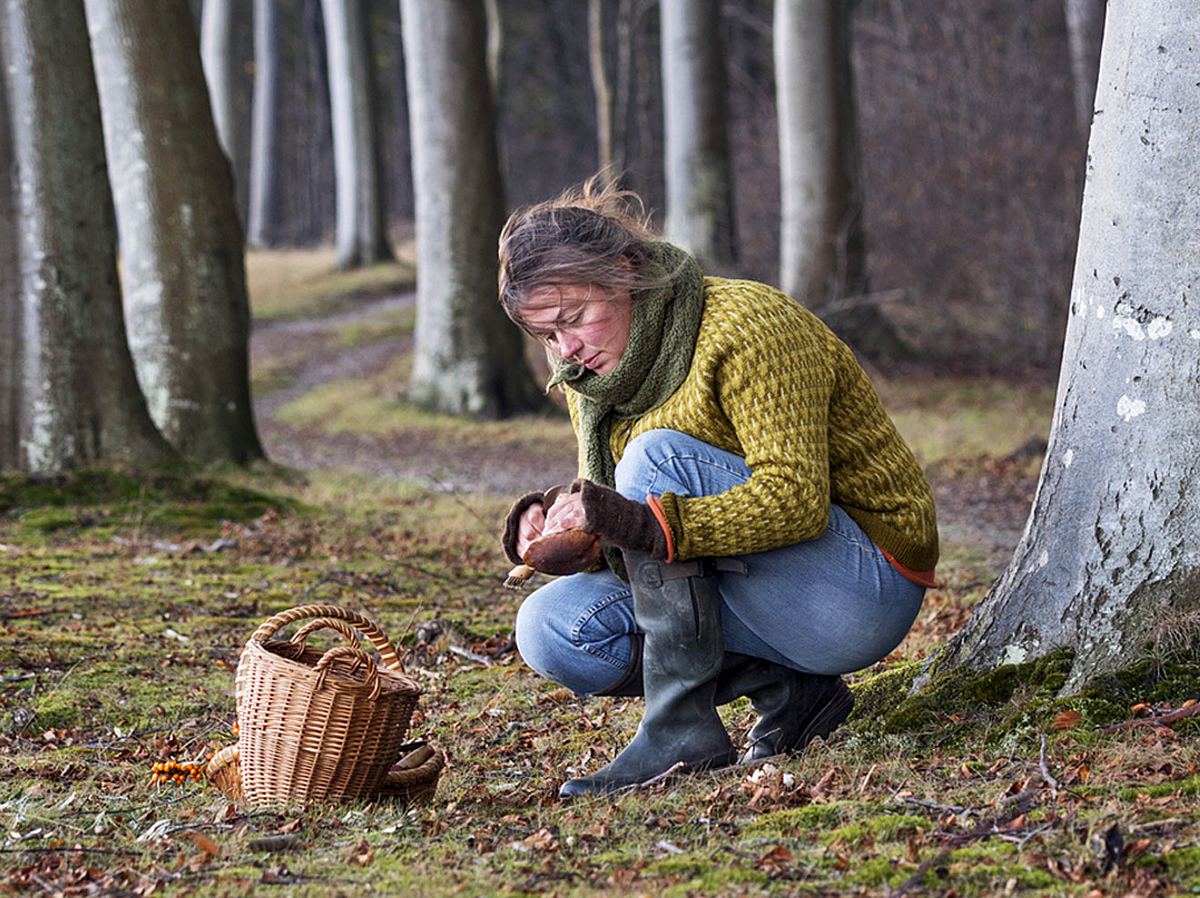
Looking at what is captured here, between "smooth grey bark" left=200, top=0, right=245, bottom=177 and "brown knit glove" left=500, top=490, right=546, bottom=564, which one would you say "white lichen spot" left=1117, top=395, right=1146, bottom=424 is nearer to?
"brown knit glove" left=500, top=490, right=546, bottom=564

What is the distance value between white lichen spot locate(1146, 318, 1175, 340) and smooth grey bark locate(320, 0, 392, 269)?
944 inches

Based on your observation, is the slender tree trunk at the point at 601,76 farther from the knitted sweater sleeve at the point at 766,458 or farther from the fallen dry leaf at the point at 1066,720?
the fallen dry leaf at the point at 1066,720

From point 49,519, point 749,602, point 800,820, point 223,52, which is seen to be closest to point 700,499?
point 749,602

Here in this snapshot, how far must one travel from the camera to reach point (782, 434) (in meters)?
3.19

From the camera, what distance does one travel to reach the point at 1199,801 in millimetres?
2775

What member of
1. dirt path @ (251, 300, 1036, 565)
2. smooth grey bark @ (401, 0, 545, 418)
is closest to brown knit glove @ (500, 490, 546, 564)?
dirt path @ (251, 300, 1036, 565)

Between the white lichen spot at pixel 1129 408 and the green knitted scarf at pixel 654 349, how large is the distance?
39.9 inches

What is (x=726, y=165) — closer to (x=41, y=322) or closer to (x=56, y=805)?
(x=41, y=322)

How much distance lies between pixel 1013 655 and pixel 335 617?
5.57 ft

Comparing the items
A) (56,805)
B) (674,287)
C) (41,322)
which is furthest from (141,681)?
(41,322)

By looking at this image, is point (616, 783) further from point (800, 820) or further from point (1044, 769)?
point (1044, 769)

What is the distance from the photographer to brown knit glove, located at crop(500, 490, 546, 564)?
11.3 feet

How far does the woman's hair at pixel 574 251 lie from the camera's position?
329 centimetres

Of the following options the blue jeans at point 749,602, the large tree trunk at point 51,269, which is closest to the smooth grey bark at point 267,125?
the large tree trunk at point 51,269
